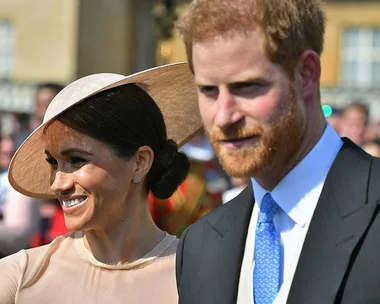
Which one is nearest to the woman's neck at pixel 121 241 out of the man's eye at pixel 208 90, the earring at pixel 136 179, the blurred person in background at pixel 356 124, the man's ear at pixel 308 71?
the earring at pixel 136 179

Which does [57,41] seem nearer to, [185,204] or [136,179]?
[185,204]

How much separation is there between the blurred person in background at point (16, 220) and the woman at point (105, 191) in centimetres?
108

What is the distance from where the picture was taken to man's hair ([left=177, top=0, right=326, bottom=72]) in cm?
270

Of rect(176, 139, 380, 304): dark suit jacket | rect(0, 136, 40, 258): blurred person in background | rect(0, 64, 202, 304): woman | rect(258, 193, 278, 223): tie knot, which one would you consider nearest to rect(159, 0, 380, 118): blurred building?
rect(0, 136, 40, 258): blurred person in background

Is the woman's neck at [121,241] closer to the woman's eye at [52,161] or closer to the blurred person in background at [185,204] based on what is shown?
the woman's eye at [52,161]

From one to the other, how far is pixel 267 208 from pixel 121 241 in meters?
0.99

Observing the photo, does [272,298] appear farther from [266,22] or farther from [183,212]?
[183,212]

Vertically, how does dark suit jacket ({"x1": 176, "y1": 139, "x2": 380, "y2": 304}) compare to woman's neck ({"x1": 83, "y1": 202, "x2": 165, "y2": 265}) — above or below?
above

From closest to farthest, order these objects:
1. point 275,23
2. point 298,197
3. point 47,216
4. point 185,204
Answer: point 275,23 < point 298,197 < point 185,204 < point 47,216

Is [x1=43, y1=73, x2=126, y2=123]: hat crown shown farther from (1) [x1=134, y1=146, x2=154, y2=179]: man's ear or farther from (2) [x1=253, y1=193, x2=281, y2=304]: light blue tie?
(2) [x1=253, y1=193, x2=281, y2=304]: light blue tie

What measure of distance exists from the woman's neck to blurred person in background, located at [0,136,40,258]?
114cm

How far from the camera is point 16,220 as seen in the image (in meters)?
5.38

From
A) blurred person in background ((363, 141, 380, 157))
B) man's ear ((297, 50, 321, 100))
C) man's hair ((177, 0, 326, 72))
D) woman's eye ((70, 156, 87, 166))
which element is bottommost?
blurred person in background ((363, 141, 380, 157))

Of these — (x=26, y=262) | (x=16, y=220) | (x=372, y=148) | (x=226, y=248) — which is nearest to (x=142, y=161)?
(x=26, y=262)
